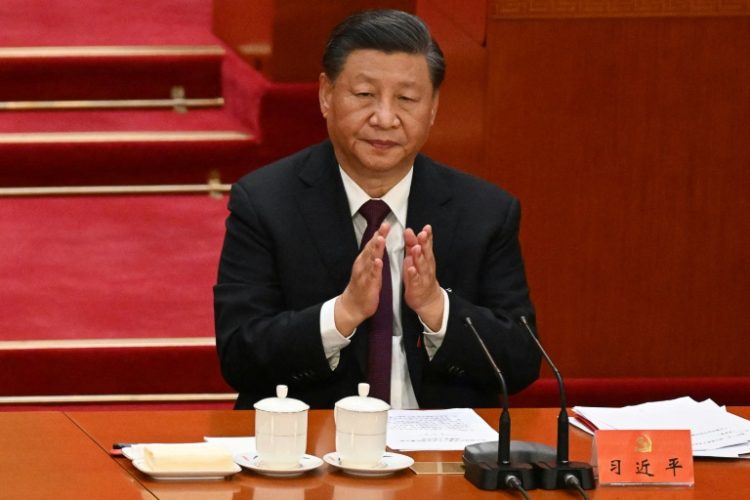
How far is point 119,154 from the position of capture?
4020mm

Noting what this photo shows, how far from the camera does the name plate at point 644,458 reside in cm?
165

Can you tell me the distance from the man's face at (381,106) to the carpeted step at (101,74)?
6.95 feet

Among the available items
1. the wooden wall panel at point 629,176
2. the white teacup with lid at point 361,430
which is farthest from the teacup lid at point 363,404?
the wooden wall panel at point 629,176

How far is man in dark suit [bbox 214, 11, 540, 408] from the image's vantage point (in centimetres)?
218

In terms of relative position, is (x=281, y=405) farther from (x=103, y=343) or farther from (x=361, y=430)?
(x=103, y=343)

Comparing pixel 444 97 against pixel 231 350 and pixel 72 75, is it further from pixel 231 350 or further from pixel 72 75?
pixel 72 75

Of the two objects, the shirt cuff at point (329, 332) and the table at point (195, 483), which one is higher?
the shirt cuff at point (329, 332)

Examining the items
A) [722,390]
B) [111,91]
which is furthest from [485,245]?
[111,91]

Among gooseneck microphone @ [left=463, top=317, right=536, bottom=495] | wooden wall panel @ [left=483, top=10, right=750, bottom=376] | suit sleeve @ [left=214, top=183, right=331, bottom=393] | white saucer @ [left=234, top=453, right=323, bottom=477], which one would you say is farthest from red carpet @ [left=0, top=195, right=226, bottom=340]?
gooseneck microphone @ [left=463, top=317, right=536, bottom=495]

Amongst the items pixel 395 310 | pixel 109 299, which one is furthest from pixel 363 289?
pixel 109 299

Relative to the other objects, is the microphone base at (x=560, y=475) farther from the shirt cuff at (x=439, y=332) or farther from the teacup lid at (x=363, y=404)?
the shirt cuff at (x=439, y=332)

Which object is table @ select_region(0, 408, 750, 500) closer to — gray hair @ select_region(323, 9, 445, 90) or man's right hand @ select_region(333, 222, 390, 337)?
man's right hand @ select_region(333, 222, 390, 337)

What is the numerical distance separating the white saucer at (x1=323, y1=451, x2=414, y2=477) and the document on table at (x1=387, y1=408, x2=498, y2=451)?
0.32 ft

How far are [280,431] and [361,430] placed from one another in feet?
0.31
